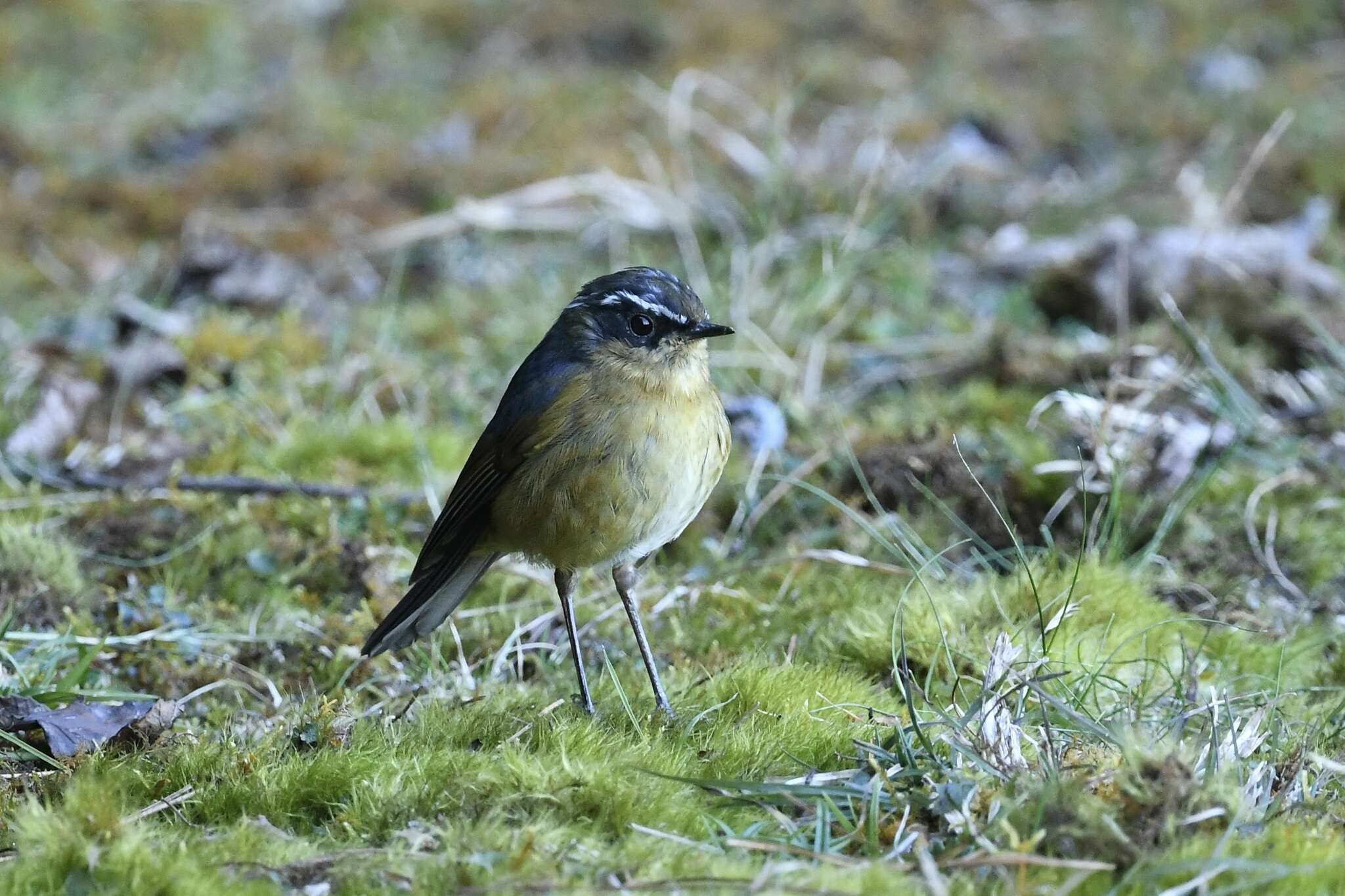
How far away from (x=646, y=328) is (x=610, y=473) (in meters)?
0.59

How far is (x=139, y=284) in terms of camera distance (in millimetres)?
8914

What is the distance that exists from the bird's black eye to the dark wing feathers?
A: 9.5 inches

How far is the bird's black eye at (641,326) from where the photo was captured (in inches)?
198

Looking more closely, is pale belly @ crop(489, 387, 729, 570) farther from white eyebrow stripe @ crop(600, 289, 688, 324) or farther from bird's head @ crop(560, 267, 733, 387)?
white eyebrow stripe @ crop(600, 289, 688, 324)

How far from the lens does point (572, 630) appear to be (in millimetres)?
4844

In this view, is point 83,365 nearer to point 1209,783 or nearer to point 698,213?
point 698,213

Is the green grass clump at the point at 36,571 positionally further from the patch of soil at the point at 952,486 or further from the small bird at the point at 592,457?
the patch of soil at the point at 952,486

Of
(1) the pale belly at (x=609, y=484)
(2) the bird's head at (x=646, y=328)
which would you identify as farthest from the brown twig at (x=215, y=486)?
(2) the bird's head at (x=646, y=328)

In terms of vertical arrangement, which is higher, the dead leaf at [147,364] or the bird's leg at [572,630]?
the dead leaf at [147,364]

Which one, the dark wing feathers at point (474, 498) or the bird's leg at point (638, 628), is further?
the dark wing feathers at point (474, 498)

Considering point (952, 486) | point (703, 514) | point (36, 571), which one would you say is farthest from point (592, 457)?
point (36, 571)

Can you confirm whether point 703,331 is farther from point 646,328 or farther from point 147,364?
point 147,364

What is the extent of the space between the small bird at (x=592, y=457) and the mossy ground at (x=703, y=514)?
336mm

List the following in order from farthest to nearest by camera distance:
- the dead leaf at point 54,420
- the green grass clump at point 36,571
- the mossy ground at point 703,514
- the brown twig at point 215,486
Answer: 1. the dead leaf at point 54,420
2. the brown twig at point 215,486
3. the green grass clump at point 36,571
4. the mossy ground at point 703,514
